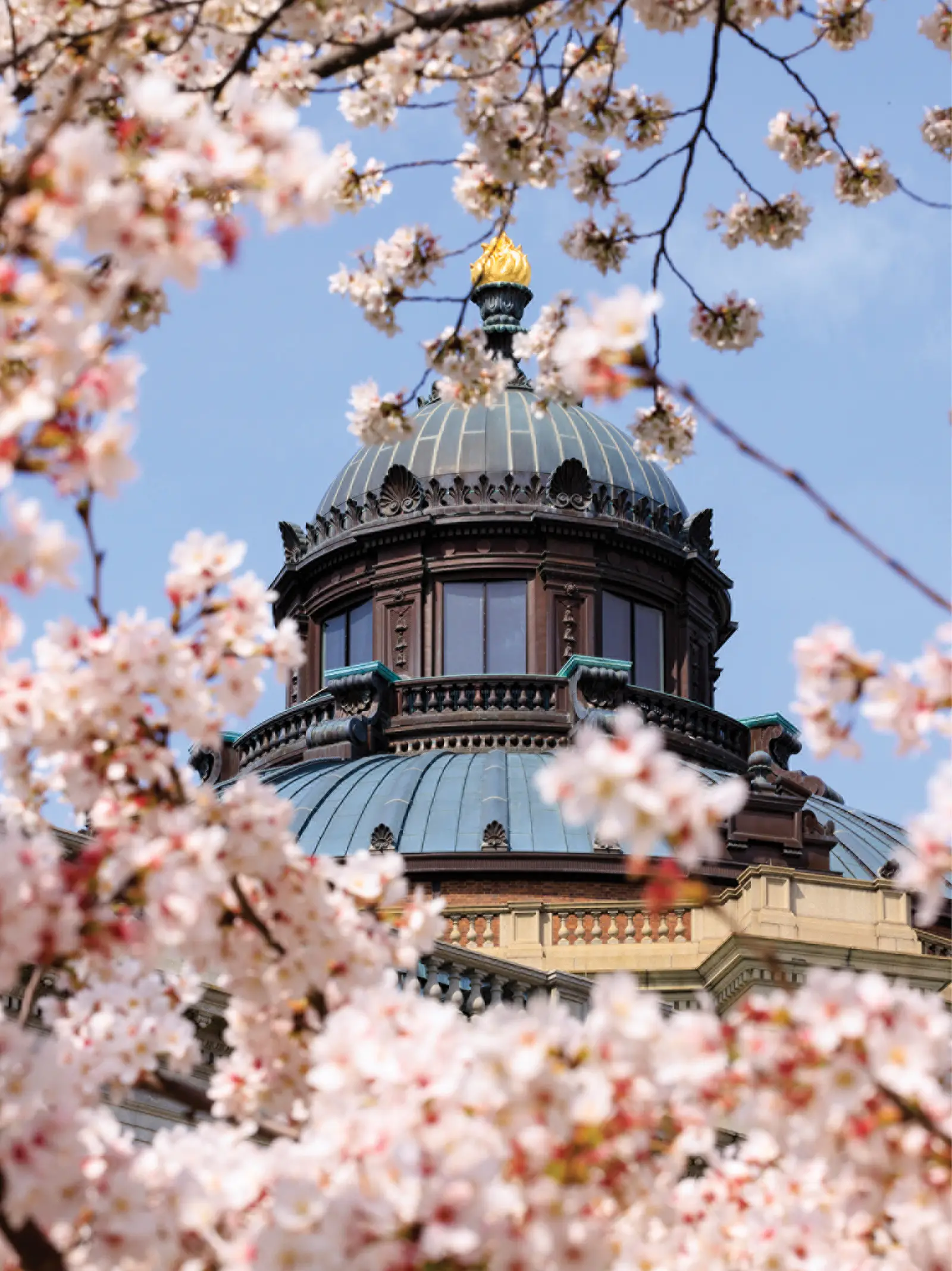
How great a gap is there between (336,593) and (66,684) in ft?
138

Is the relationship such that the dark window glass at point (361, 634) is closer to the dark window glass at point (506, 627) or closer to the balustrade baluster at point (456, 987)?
the dark window glass at point (506, 627)

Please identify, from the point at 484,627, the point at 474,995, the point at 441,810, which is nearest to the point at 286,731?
the point at 484,627

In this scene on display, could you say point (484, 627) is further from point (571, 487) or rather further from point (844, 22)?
point (844, 22)

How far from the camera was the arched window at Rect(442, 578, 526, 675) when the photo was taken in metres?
47.3

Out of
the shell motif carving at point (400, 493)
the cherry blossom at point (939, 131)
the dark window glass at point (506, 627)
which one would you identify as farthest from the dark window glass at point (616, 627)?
the cherry blossom at point (939, 131)

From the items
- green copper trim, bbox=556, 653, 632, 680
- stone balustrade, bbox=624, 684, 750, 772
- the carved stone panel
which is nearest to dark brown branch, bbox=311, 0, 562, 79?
green copper trim, bbox=556, 653, 632, 680

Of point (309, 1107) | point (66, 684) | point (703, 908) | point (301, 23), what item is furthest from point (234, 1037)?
point (703, 908)

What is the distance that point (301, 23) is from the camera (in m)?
10.8

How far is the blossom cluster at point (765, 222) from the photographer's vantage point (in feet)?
44.4

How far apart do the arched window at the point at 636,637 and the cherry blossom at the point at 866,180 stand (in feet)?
112

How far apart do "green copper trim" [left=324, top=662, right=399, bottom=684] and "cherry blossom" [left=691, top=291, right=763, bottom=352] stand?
32298mm

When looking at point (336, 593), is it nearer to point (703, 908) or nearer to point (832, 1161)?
point (703, 908)

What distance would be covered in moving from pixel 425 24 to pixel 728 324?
3.07 metres

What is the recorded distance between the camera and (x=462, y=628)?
47.9 metres
